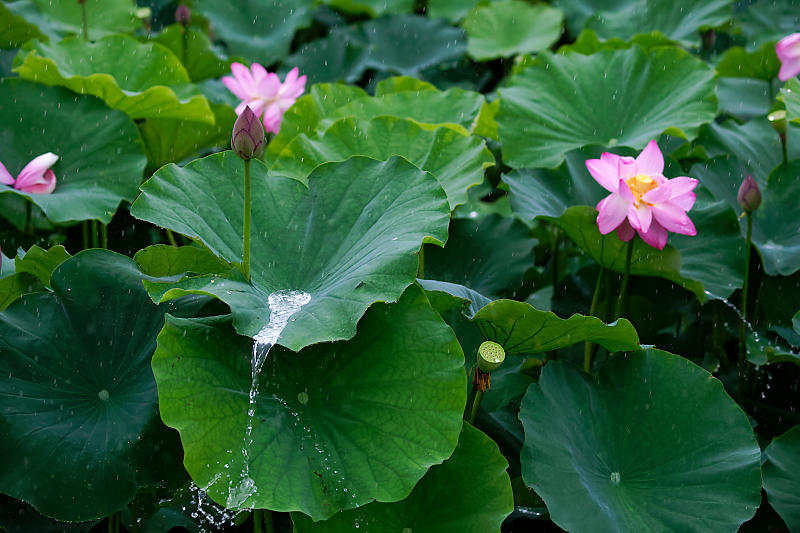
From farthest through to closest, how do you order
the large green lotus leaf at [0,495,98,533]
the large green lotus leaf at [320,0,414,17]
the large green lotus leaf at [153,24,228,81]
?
the large green lotus leaf at [320,0,414,17] < the large green lotus leaf at [153,24,228,81] < the large green lotus leaf at [0,495,98,533]

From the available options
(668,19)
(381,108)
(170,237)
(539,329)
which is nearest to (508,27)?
(668,19)

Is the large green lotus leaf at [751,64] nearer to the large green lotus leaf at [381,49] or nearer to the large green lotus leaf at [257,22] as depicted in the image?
the large green lotus leaf at [381,49]

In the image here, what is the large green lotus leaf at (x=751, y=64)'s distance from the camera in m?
2.32

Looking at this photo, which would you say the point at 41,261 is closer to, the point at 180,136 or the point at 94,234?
the point at 94,234

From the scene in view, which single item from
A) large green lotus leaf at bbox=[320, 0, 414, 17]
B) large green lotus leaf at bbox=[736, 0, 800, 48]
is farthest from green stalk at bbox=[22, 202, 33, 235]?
large green lotus leaf at bbox=[736, 0, 800, 48]

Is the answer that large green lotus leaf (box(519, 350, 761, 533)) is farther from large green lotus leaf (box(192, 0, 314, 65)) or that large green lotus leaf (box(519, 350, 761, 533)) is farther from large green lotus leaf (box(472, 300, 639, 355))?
large green lotus leaf (box(192, 0, 314, 65))

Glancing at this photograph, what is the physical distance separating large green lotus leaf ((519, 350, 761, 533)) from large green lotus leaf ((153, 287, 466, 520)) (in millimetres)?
189

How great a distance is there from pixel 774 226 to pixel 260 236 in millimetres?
1115

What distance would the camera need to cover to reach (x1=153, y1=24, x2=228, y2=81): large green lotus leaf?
260 centimetres

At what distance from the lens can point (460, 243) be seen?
69.6 inches

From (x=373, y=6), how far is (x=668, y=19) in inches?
53.0

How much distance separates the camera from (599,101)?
1.92 meters

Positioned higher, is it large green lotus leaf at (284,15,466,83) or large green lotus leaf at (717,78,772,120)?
large green lotus leaf at (717,78,772,120)

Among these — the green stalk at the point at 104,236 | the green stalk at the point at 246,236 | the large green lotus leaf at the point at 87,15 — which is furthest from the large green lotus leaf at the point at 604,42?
→ the large green lotus leaf at the point at 87,15
